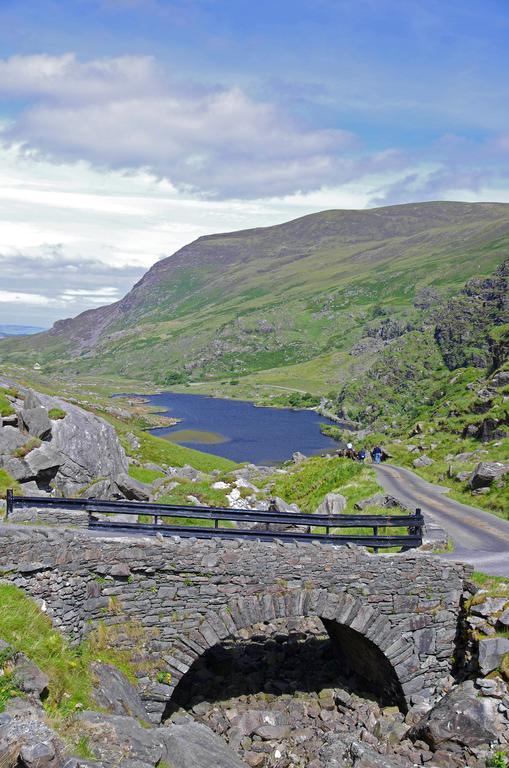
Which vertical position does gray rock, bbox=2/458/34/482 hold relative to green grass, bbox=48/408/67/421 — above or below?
below

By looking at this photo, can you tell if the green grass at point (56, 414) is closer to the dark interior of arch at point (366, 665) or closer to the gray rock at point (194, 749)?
the dark interior of arch at point (366, 665)

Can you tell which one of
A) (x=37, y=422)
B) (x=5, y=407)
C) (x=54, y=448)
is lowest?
(x=54, y=448)

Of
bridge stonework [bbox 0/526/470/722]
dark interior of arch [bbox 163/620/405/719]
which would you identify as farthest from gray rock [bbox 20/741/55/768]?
dark interior of arch [bbox 163/620/405/719]

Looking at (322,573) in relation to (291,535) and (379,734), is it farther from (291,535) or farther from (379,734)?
(379,734)

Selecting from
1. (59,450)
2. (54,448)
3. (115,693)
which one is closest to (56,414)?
(59,450)

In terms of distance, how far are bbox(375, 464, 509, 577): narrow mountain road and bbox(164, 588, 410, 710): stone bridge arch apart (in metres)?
3.88

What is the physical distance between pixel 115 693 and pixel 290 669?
8.66 m

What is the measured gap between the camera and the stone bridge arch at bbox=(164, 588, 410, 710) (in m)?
18.8

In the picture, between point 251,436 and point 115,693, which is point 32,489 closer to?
point 115,693

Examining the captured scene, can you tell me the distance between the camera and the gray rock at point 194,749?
573 inches

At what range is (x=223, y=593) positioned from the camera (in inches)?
746

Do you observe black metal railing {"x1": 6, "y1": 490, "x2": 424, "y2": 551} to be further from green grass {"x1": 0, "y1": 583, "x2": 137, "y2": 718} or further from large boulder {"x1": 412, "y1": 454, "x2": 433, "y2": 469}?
large boulder {"x1": 412, "y1": 454, "x2": 433, "y2": 469}

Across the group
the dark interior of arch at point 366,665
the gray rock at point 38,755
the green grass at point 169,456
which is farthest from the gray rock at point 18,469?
the green grass at point 169,456

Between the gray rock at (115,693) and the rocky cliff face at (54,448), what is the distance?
1296 centimetres
